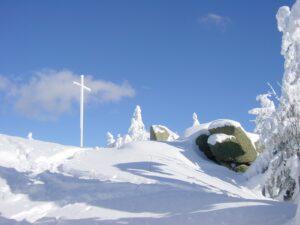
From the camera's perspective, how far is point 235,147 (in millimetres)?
24344

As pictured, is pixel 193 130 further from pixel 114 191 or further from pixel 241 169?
pixel 114 191

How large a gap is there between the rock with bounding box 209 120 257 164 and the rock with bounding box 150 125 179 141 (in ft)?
21.9

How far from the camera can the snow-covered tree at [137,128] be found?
55612 mm

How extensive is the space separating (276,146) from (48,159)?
854cm

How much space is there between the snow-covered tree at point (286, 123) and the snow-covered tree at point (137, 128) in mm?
36416

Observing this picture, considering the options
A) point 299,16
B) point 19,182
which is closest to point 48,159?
point 19,182

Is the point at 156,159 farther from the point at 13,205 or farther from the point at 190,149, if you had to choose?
the point at 13,205

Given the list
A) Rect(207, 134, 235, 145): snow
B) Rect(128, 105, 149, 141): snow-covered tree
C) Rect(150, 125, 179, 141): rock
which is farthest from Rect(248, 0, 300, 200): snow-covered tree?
Rect(128, 105, 149, 141): snow-covered tree

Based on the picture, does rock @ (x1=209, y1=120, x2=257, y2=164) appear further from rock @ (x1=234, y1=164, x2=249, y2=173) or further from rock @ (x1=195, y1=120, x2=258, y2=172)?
rock @ (x1=234, y1=164, x2=249, y2=173)

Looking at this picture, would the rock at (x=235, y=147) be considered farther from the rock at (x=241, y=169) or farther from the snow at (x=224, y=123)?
the rock at (x=241, y=169)

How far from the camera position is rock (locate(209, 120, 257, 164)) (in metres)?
24.3

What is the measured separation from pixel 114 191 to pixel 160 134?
17.6 meters

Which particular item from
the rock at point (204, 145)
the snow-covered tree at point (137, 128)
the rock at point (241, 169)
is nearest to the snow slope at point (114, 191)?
the rock at point (241, 169)

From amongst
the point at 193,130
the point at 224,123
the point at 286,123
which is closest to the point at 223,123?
the point at 224,123
